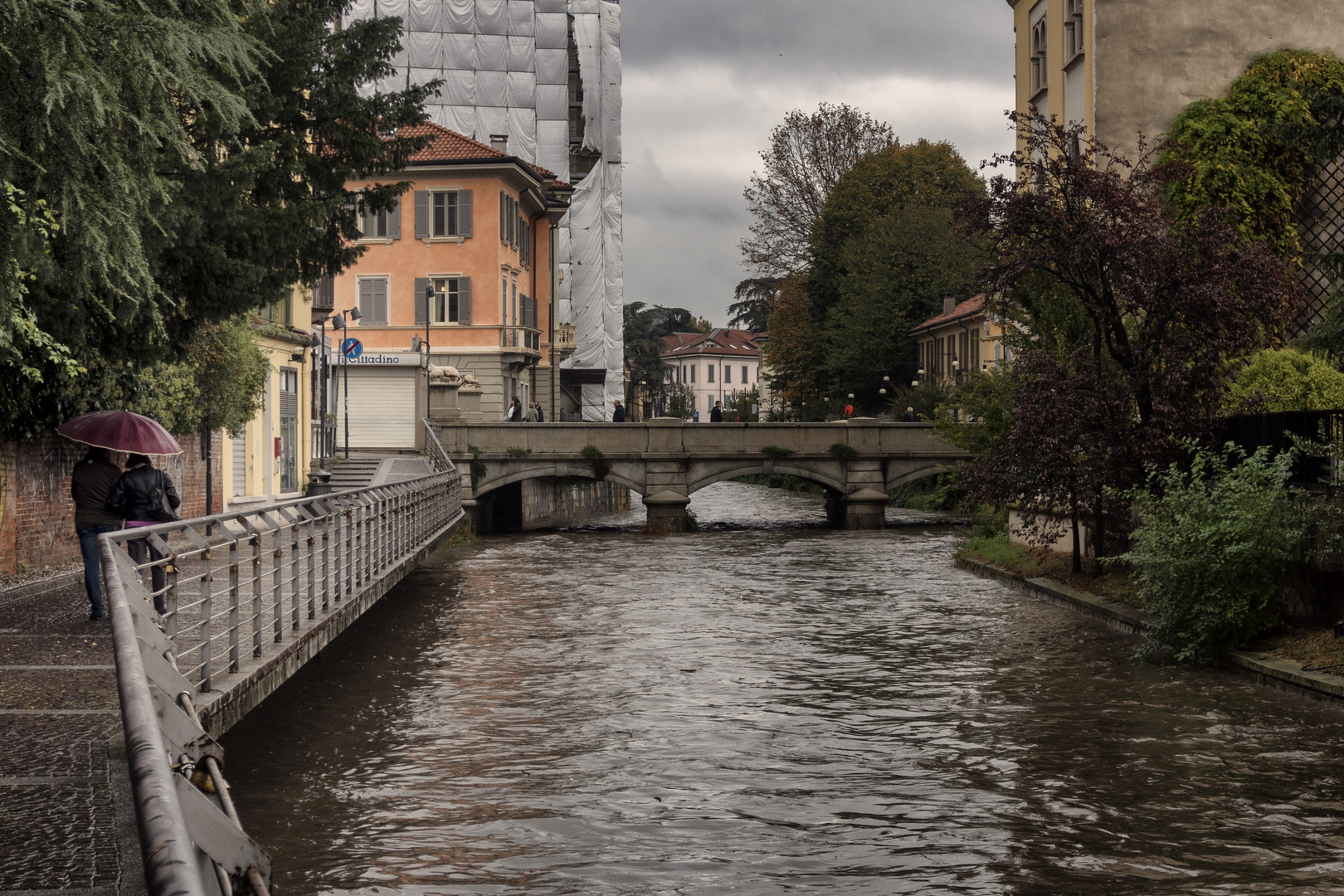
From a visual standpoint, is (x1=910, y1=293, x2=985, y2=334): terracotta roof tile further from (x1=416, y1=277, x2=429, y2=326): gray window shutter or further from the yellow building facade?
the yellow building facade

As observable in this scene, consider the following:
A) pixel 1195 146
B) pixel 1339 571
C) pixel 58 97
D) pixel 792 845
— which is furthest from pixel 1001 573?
pixel 58 97

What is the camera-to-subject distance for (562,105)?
64.8 meters

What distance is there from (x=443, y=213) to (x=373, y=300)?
3895mm

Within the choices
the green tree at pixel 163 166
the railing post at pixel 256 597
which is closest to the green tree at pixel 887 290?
the green tree at pixel 163 166

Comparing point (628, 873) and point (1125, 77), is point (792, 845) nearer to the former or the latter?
point (628, 873)

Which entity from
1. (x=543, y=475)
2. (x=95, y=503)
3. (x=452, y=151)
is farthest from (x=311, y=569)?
(x=452, y=151)

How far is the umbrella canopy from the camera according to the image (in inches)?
535

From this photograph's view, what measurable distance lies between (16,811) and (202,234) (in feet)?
35.0

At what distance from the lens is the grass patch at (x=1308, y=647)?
13328 millimetres

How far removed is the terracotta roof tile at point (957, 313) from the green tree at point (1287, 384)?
120ft

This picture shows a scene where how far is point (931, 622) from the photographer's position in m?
19.7

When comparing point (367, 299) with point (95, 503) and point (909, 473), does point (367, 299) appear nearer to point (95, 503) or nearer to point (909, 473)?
point (909, 473)

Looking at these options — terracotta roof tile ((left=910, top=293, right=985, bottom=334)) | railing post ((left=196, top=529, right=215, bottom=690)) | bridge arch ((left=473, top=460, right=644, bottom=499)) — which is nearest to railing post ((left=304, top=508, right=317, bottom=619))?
railing post ((left=196, top=529, right=215, bottom=690))

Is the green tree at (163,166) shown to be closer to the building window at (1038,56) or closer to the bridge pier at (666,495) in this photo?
the building window at (1038,56)
